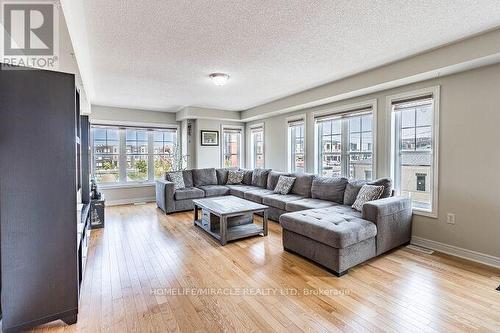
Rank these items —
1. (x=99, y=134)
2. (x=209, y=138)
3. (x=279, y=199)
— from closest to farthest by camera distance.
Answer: (x=279, y=199)
(x=99, y=134)
(x=209, y=138)

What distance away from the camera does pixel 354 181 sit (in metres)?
4.00

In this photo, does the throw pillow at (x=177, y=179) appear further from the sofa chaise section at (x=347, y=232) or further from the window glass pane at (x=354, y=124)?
the window glass pane at (x=354, y=124)

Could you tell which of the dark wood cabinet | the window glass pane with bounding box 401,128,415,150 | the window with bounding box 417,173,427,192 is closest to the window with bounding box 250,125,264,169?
the window glass pane with bounding box 401,128,415,150

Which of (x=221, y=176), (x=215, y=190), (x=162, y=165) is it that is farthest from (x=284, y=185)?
(x=162, y=165)

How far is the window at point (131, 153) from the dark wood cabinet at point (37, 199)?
486 cm

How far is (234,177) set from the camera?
6.50m

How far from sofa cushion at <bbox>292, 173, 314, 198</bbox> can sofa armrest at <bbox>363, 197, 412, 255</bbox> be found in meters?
1.62

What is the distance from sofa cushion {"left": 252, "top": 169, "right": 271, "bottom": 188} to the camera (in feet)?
19.3

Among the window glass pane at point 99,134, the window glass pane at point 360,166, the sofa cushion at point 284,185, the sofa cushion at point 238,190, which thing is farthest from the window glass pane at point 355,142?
the window glass pane at point 99,134

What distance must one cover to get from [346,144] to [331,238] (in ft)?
8.19

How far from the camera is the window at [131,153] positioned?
6.23 meters

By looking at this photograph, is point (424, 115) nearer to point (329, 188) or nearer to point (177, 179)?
point (329, 188)

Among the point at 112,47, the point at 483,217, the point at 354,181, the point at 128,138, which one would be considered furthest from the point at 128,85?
the point at 483,217

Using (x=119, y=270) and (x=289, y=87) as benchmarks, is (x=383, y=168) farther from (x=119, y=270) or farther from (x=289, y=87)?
(x=119, y=270)
